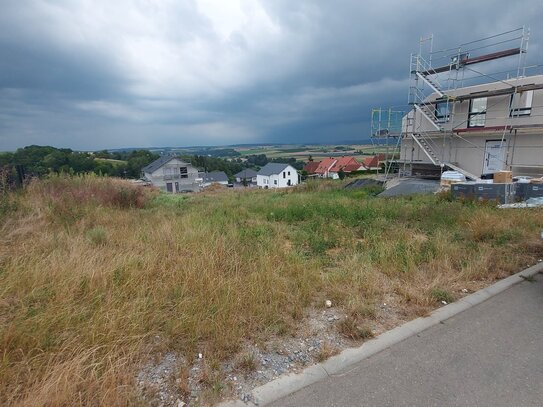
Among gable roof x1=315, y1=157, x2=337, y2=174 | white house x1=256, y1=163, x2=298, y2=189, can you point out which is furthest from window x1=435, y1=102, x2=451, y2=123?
gable roof x1=315, y1=157, x2=337, y2=174

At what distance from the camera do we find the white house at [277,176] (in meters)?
59.4

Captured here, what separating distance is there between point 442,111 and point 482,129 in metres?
3.48

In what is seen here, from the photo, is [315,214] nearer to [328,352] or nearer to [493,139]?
[328,352]

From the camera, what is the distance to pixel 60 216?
6.59 metres

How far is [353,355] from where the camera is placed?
247 cm

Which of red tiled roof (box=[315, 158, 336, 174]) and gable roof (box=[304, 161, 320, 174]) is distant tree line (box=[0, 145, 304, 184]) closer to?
gable roof (box=[304, 161, 320, 174])

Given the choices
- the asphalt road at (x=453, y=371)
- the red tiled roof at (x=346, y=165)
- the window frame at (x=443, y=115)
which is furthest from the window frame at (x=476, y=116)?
the red tiled roof at (x=346, y=165)

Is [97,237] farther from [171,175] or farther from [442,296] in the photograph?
[171,175]

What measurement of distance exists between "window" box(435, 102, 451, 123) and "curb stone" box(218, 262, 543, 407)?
18113mm

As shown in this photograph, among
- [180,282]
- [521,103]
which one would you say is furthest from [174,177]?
[180,282]

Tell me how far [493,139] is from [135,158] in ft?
196

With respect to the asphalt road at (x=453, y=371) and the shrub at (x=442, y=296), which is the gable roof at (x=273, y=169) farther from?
the asphalt road at (x=453, y=371)

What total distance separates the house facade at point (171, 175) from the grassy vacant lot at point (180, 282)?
41.9 metres

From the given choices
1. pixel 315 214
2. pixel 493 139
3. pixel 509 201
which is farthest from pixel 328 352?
pixel 493 139
